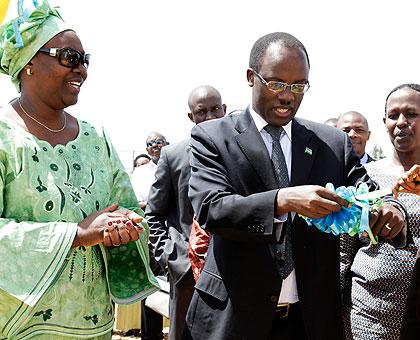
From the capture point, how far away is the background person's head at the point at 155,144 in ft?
29.1

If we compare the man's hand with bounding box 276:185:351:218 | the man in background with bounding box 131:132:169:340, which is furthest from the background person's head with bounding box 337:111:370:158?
the man's hand with bounding box 276:185:351:218

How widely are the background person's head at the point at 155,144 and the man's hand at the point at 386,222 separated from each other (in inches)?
242

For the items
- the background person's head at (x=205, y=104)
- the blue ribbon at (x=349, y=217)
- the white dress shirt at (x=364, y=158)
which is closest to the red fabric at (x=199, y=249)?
the blue ribbon at (x=349, y=217)

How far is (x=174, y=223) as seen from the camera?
491 centimetres

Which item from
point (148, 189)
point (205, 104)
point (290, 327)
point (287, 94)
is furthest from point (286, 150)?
point (148, 189)

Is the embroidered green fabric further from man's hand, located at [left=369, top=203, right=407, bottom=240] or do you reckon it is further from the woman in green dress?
man's hand, located at [left=369, top=203, right=407, bottom=240]

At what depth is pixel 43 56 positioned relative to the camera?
2.94 m

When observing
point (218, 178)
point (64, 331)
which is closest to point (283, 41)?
point (218, 178)

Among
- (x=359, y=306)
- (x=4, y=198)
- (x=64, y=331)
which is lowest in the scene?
(x=359, y=306)

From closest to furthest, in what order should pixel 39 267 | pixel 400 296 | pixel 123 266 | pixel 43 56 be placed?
pixel 39 267, pixel 43 56, pixel 123 266, pixel 400 296

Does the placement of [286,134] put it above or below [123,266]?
above

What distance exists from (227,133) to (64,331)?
1178 millimetres

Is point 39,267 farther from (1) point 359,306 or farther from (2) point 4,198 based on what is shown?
(1) point 359,306

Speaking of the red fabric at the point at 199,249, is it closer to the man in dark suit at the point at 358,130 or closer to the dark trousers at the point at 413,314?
the dark trousers at the point at 413,314
